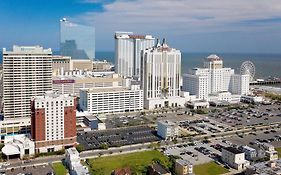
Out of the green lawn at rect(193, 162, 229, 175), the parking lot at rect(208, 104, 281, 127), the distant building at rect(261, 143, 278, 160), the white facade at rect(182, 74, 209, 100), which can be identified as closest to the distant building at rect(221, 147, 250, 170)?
the green lawn at rect(193, 162, 229, 175)

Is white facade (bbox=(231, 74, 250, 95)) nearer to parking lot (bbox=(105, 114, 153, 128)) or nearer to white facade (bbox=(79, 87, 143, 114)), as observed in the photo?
white facade (bbox=(79, 87, 143, 114))

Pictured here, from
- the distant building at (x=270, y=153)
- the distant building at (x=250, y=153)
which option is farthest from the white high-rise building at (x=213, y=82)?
the distant building at (x=250, y=153)

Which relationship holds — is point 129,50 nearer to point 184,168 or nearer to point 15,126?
point 15,126

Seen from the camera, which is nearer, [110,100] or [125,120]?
[125,120]

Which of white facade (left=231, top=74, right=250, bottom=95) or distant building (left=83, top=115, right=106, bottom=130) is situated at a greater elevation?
white facade (left=231, top=74, right=250, bottom=95)

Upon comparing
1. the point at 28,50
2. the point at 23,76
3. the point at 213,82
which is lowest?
the point at 213,82

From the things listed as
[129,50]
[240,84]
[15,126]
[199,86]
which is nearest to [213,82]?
[240,84]

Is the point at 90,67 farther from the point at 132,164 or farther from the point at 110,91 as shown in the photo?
the point at 132,164
